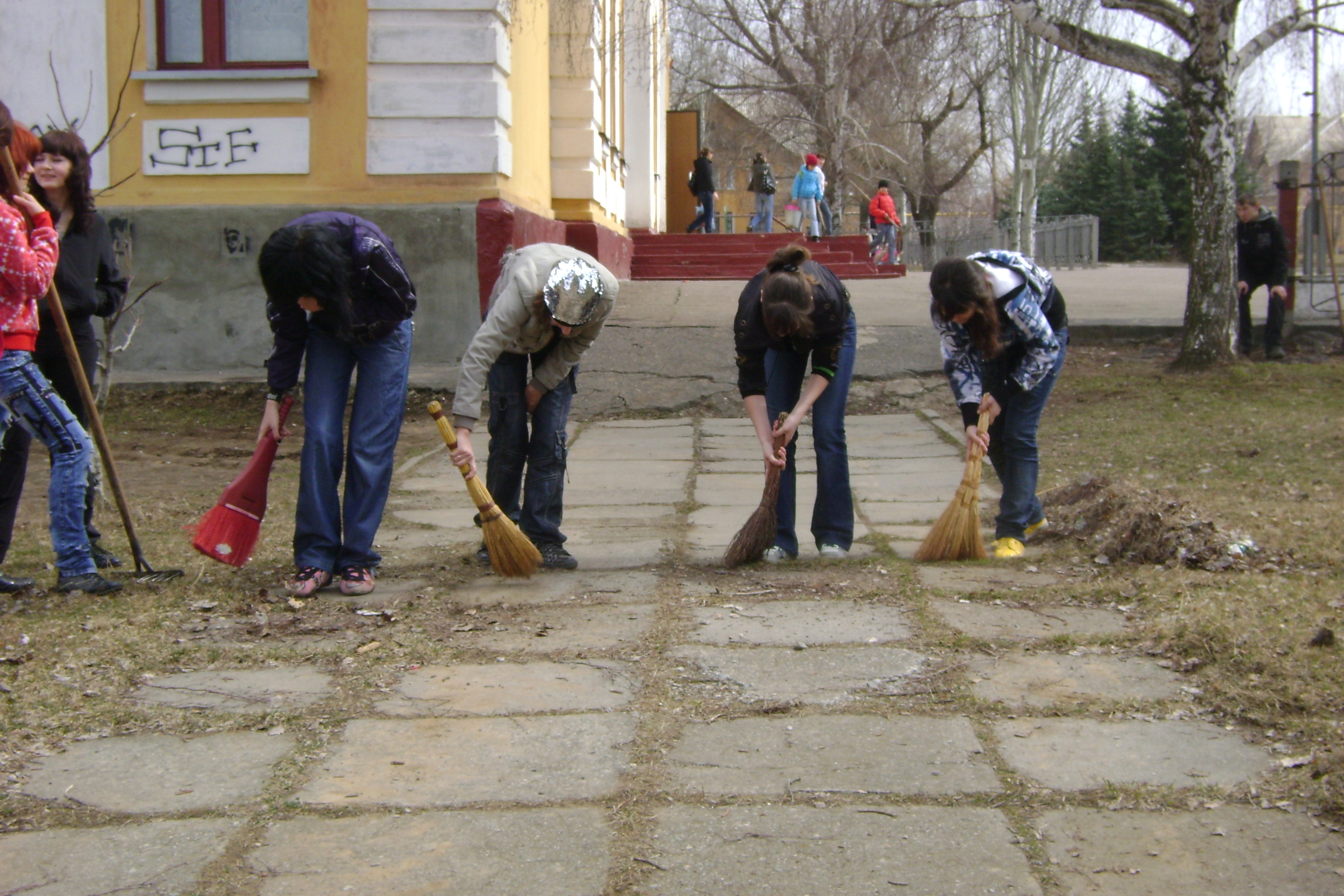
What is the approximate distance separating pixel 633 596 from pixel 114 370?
749cm

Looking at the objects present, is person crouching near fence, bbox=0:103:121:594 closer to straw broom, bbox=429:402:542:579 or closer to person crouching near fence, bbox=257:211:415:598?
person crouching near fence, bbox=257:211:415:598

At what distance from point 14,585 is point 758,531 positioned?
2.68 metres

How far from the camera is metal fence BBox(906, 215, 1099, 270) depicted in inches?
1242

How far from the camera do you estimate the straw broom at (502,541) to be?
178 inches

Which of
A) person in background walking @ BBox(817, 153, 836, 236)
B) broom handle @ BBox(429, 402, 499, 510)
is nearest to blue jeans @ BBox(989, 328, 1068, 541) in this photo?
broom handle @ BBox(429, 402, 499, 510)

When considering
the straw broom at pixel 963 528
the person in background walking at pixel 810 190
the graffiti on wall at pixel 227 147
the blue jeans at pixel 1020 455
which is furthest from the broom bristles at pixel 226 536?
the person in background walking at pixel 810 190

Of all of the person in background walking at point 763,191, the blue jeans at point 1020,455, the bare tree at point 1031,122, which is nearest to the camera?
the blue jeans at point 1020,455

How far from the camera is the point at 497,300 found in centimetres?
445

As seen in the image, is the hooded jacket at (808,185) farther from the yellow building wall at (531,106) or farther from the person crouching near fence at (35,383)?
the person crouching near fence at (35,383)

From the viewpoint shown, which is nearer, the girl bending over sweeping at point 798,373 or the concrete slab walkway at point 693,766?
the concrete slab walkway at point 693,766

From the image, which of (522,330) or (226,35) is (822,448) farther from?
(226,35)

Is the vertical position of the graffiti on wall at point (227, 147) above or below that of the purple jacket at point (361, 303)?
above

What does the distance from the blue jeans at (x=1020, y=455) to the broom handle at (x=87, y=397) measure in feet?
10.9

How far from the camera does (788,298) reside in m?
4.39
